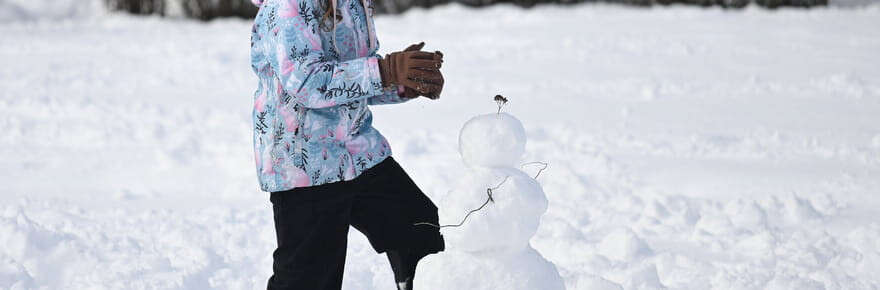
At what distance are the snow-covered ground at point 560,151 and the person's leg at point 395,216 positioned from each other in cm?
51

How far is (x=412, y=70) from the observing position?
7.13ft

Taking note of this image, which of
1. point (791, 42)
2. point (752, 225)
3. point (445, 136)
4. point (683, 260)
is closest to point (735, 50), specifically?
point (791, 42)

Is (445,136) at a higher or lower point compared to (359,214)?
lower

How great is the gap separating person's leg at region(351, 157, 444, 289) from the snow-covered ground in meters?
0.51

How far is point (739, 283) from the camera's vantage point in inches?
135

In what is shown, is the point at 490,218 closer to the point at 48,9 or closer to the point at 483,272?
the point at 483,272

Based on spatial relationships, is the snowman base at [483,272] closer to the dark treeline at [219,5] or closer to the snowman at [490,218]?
the snowman at [490,218]

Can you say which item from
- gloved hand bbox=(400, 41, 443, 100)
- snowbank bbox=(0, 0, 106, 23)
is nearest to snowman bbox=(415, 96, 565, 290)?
gloved hand bbox=(400, 41, 443, 100)

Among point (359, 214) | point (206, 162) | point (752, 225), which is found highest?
point (359, 214)

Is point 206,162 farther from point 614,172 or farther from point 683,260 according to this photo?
point 683,260

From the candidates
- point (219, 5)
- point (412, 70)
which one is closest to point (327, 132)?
point (412, 70)

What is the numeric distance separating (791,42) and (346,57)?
Answer: 26.3 feet

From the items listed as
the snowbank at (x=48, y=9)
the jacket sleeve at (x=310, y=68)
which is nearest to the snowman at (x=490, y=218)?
the jacket sleeve at (x=310, y=68)

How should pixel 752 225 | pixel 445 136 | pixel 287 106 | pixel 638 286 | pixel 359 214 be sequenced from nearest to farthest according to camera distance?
1. pixel 287 106
2. pixel 359 214
3. pixel 638 286
4. pixel 752 225
5. pixel 445 136
